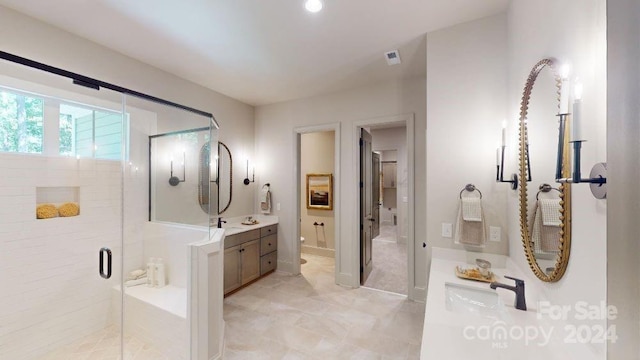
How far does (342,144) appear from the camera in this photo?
3.62m

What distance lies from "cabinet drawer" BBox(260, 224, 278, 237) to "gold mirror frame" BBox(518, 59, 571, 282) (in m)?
3.20

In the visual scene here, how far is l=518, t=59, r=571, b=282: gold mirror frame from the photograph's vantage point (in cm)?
101

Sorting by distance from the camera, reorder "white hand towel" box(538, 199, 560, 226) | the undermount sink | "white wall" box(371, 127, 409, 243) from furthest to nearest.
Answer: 1. "white wall" box(371, 127, 409, 243)
2. the undermount sink
3. "white hand towel" box(538, 199, 560, 226)

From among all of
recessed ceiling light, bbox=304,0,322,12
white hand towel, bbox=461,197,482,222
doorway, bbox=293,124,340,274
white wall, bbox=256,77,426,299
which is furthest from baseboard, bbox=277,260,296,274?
recessed ceiling light, bbox=304,0,322,12

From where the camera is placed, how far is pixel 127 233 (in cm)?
262

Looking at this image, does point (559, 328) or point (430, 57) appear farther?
point (430, 57)

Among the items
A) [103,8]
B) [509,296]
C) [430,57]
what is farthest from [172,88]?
[509,296]

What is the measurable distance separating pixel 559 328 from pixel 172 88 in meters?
3.89

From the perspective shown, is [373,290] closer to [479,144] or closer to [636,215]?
[479,144]

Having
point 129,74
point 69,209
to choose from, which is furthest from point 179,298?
point 129,74

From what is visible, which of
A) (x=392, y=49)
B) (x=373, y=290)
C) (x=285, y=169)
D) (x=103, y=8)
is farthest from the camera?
(x=285, y=169)

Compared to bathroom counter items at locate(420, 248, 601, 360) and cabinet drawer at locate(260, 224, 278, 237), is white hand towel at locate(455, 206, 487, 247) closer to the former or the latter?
bathroom counter items at locate(420, 248, 601, 360)

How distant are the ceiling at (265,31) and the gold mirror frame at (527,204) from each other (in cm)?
95

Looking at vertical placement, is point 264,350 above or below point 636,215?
below
